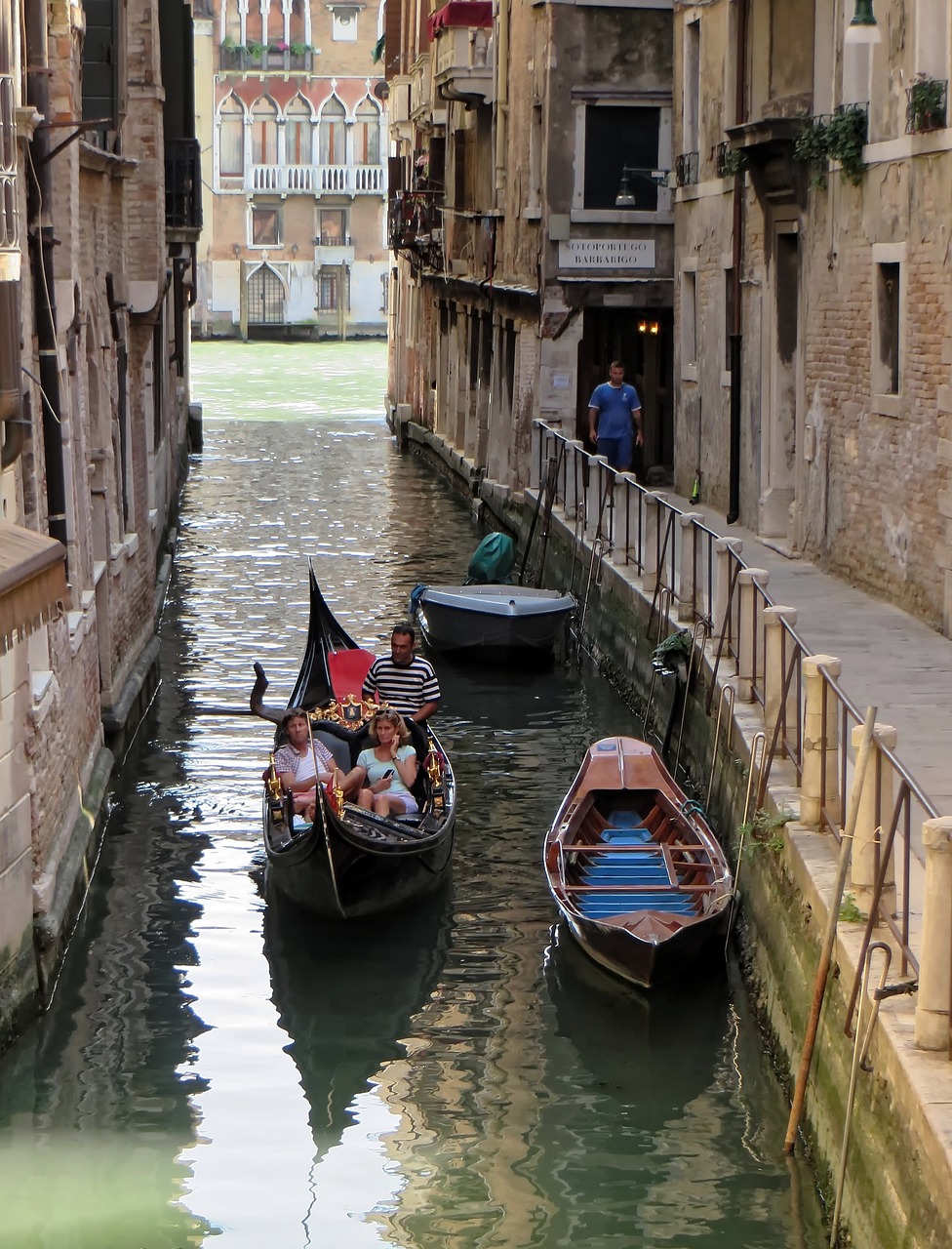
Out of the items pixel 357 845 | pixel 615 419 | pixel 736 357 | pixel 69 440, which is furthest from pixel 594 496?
pixel 357 845

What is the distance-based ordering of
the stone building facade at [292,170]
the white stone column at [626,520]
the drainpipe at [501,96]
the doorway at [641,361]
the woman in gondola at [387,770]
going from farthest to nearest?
the stone building facade at [292,170], the drainpipe at [501,96], the doorway at [641,361], the white stone column at [626,520], the woman in gondola at [387,770]

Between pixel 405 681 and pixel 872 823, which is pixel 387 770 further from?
pixel 872 823

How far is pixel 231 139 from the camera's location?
61.5 metres

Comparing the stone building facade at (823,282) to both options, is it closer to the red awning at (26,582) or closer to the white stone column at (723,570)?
the white stone column at (723,570)

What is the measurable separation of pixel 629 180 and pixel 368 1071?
1391cm

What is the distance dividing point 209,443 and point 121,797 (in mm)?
20702

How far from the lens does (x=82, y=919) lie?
31.6 ft

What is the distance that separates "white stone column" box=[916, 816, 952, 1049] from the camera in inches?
212

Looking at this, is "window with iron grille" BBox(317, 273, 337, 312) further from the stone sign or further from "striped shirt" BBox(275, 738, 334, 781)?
"striped shirt" BBox(275, 738, 334, 781)

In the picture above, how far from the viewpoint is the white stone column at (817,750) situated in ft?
25.3

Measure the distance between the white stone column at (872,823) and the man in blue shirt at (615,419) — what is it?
11932 millimetres

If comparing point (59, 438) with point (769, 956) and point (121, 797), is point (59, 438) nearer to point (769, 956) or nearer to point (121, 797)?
point (121, 797)

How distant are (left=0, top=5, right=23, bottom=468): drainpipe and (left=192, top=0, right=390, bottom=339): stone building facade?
53.5 m

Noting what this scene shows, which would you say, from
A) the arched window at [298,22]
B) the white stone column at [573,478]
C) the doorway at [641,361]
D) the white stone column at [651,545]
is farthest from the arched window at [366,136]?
the white stone column at [651,545]
